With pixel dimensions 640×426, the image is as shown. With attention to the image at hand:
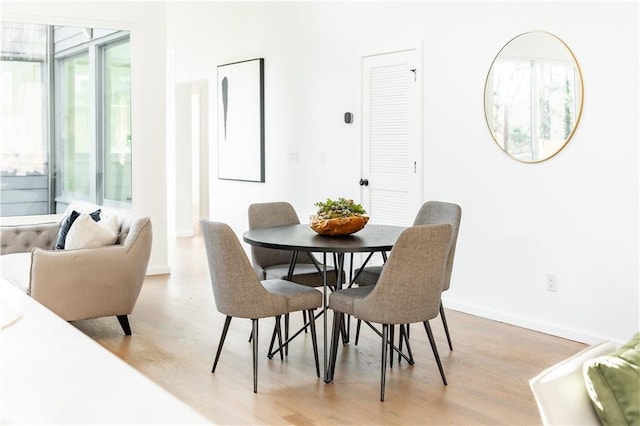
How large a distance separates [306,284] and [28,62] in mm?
3934

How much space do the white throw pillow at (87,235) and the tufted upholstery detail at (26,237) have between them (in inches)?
41.1

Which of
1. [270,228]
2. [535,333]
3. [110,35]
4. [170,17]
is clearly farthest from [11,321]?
[170,17]

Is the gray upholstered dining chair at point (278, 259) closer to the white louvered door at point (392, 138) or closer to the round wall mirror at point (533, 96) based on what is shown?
the white louvered door at point (392, 138)

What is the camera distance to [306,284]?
185 inches

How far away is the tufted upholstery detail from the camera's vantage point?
5.86 m

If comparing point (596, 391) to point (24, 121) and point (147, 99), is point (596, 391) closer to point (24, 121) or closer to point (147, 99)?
point (147, 99)

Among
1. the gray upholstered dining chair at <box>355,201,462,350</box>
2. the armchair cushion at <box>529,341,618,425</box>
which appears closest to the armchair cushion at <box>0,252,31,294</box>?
the gray upholstered dining chair at <box>355,201,462,350</box>

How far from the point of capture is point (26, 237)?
5910 mm

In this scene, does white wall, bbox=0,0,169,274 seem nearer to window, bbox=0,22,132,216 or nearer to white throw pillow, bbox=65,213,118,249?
window, bbox=0,22,132,216

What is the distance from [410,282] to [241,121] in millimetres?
5056

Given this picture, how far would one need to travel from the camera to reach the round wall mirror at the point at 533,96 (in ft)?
16.2

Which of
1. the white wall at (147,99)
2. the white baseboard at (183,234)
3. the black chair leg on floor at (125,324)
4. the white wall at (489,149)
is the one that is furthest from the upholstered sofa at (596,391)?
the white baseboard at (183,234)

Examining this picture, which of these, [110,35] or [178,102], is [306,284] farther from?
[178,102]

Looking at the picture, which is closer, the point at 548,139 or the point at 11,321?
the point at 11,321
